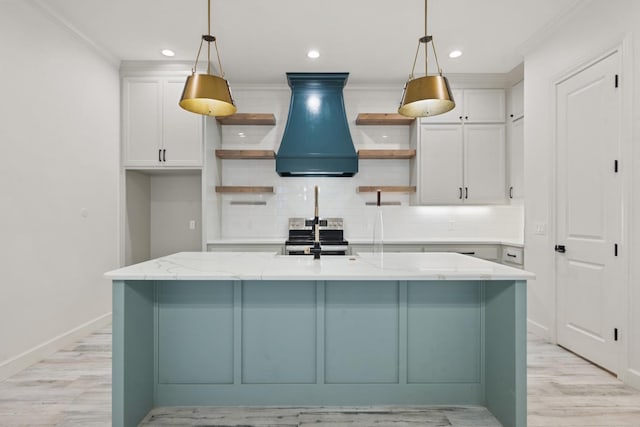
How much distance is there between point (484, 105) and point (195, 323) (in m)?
4.06

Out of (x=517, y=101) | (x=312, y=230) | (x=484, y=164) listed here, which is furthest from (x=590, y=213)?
(x=312, y=230)

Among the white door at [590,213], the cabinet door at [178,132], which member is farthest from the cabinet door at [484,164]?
the cabinet door at [178,132]

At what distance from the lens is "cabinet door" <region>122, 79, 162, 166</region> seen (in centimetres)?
394

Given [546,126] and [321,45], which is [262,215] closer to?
[321,45]

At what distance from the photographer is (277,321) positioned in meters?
2.08

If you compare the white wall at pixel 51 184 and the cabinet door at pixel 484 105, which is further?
the cabinet door at pixel 484 105

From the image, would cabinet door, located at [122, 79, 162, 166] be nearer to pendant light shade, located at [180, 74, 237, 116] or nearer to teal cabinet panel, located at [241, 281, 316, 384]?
pendant light shade, located at [180, 74, 237, 116]

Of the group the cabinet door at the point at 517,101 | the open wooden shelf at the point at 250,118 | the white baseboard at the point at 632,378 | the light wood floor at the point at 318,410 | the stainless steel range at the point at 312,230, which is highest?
A: the cabinet door at the point at 517,101

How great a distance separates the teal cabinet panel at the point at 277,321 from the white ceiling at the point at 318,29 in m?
2.28

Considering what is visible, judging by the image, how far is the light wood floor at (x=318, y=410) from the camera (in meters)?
1.97

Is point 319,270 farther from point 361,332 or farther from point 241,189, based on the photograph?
point 241,189

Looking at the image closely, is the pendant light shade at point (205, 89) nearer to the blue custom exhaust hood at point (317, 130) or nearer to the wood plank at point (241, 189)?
the blue custom exhaust hood at point (317, 130)

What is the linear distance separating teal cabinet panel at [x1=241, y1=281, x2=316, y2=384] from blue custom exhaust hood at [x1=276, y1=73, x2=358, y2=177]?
2145 millimetres

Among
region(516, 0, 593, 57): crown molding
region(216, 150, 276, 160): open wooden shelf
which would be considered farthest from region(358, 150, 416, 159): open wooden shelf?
region(516, 0, 593, 57): crown molding
